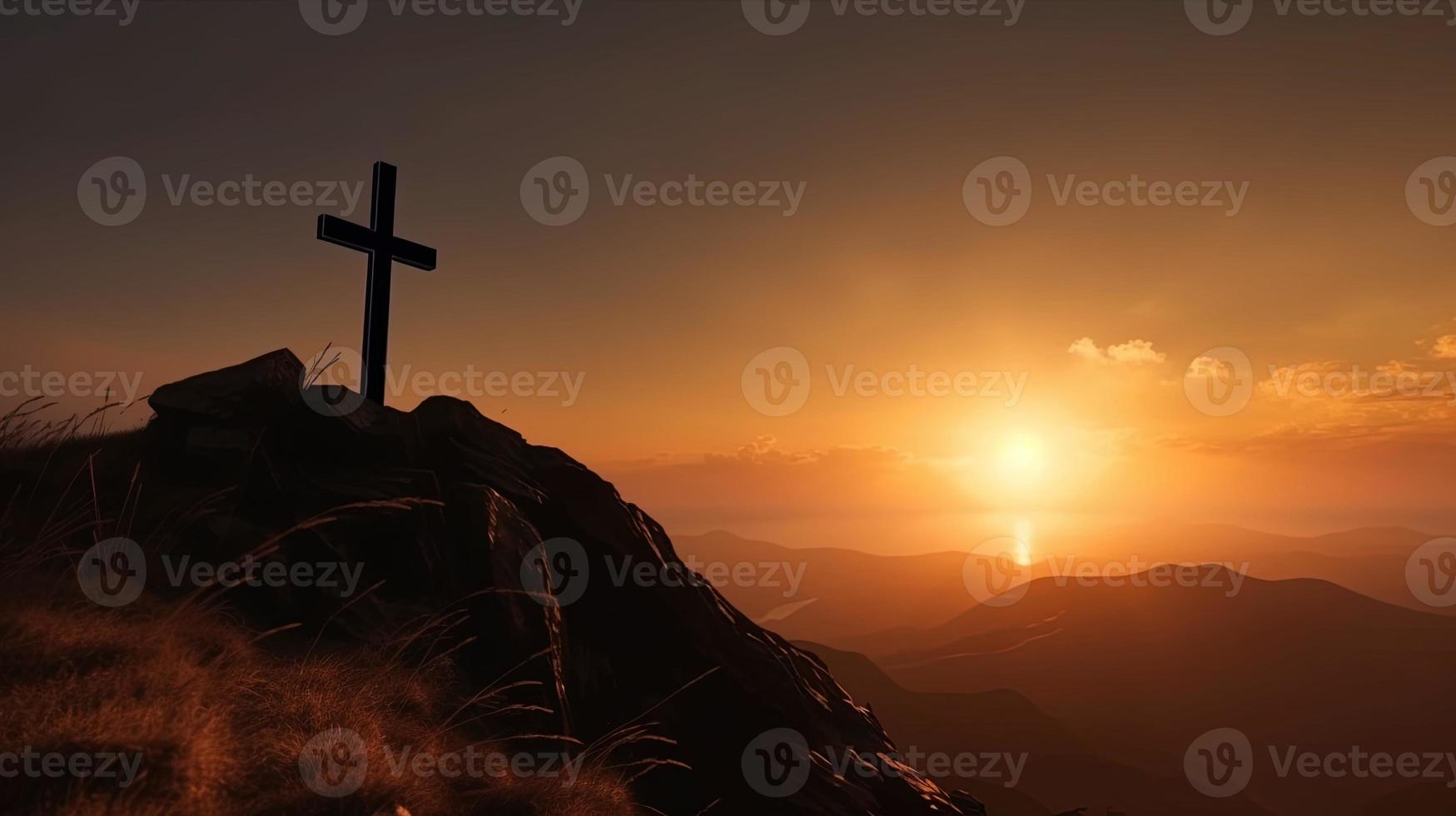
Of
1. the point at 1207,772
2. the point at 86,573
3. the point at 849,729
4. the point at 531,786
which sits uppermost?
the point at 86,573

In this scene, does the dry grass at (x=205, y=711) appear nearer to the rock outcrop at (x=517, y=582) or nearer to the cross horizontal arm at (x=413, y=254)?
the rock outcrop at (x=517, y=582)

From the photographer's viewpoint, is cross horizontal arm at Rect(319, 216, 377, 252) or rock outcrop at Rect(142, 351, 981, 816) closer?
rock outcrop at Rect(142, 351, 981, 816)

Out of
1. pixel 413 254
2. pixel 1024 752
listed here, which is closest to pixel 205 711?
pixel 413 254

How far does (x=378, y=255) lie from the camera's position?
1076cm

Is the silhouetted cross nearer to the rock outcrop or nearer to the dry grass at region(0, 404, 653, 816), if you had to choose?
the rock outcrop

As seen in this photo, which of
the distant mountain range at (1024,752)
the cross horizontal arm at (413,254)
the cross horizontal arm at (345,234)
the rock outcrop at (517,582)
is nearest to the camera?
the rock outcrop at (517,582)

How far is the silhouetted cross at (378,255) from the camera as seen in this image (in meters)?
10.2

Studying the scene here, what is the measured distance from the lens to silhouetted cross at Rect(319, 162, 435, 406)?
10188 millimetres

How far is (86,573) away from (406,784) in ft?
9.72

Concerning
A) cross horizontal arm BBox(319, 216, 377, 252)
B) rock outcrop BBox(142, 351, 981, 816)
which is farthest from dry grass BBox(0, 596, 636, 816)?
cross horizontal arm BBox(319, 216, 377, 252)

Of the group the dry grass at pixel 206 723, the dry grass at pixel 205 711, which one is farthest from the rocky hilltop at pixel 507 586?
the dry grass at pixel 206 723

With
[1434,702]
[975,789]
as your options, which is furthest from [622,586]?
[1434,702]

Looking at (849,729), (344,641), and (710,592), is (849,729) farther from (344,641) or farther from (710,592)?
(344,641)

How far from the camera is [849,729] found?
10.2 meters
